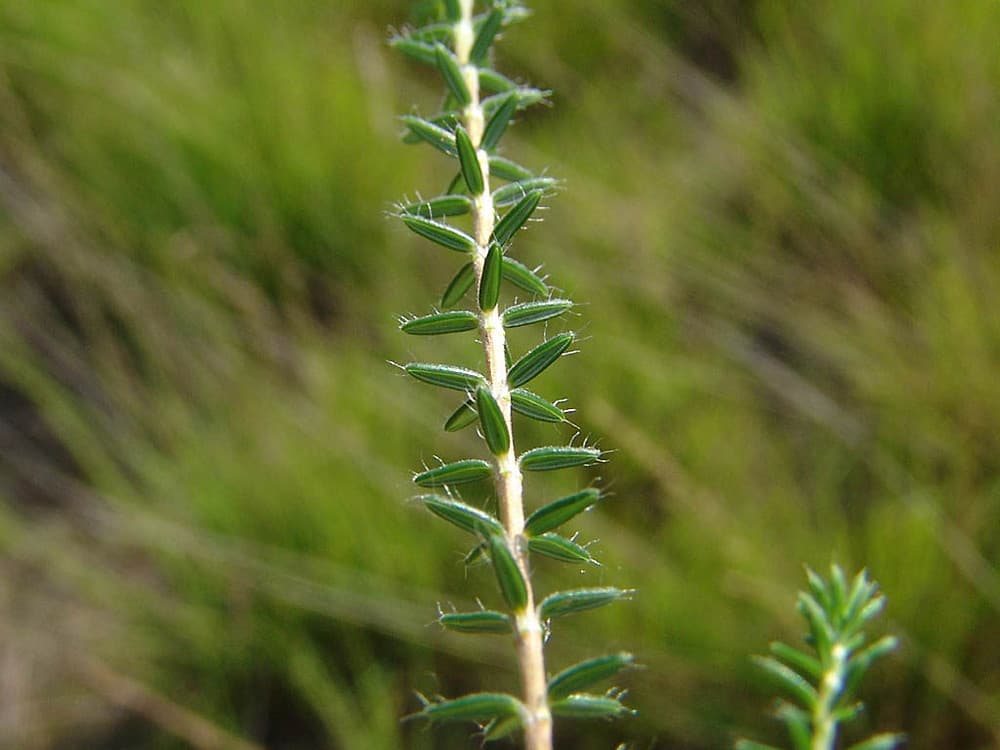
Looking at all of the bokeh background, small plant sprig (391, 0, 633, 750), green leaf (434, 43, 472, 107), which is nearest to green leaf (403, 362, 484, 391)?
small plant sprig (391, 0, 633, 750)

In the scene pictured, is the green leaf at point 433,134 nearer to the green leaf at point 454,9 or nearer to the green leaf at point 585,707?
the green leaf at point 454,9

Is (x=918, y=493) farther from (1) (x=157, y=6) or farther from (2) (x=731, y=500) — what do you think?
(1) (x=157, y=6)

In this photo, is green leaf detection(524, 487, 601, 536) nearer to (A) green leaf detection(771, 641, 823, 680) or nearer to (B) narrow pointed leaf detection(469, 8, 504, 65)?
(A) green leaf detection(771, 641, 823, 680)

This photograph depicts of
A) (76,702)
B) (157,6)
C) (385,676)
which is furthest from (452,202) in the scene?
(157,6)

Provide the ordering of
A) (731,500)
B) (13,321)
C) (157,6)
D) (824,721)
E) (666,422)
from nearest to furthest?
(824,721), (731,500), (666,422), (13,321), (157,6)

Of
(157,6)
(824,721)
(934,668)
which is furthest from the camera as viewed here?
(157,6)

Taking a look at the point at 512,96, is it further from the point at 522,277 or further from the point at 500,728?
the point at 500,728

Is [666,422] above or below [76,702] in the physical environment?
above
